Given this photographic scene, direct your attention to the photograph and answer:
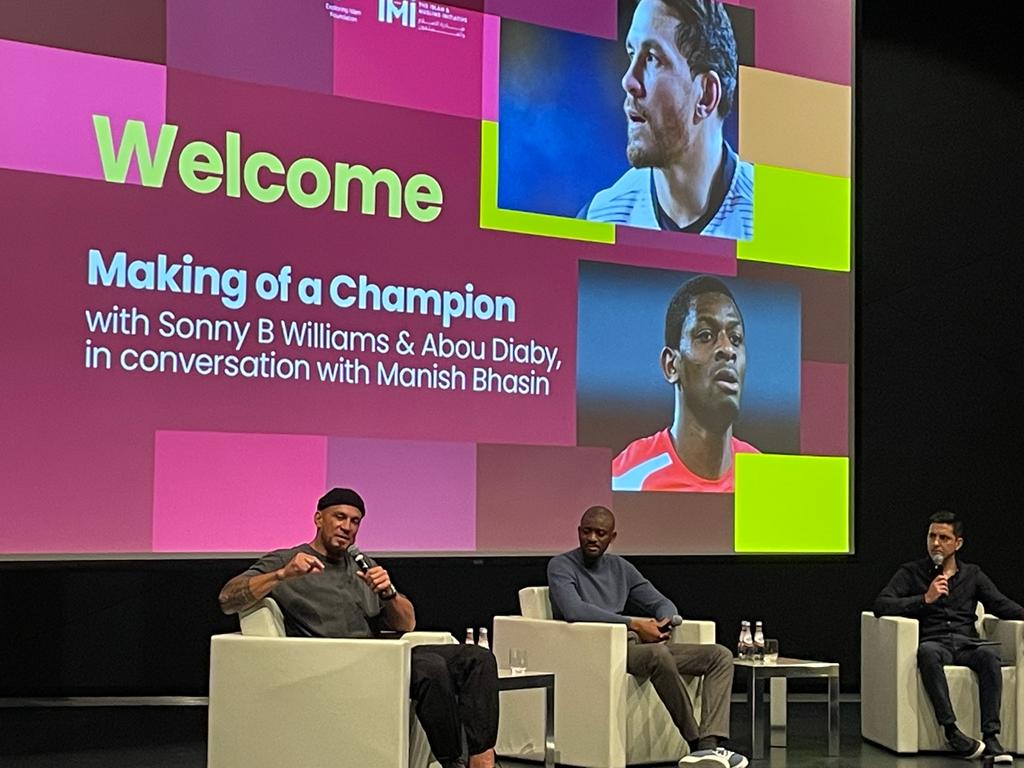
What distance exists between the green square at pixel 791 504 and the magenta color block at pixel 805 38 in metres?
1.92

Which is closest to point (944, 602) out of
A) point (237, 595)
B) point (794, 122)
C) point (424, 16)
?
point (794, 122)

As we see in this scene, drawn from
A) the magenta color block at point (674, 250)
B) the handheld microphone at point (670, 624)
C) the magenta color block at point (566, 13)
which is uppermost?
the magenta color block at point (566, 13)

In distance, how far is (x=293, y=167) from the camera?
6.33 meters

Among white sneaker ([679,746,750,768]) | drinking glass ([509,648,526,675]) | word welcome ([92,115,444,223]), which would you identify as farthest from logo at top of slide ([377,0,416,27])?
white sneaker ([679,746,750,768])

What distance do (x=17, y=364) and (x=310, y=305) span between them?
1197 millimetres

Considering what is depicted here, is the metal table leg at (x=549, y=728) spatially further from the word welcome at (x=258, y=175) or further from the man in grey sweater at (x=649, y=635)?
the word welcome at (x=258, y=175)

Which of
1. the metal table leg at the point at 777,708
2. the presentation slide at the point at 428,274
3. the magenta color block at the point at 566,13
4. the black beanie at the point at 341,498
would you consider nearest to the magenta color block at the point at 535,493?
the presentation slide at the point at 428,274

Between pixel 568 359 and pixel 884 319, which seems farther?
pixel 884 319

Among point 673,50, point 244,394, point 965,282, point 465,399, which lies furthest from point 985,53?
point 244,394

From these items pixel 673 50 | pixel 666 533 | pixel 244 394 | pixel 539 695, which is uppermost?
pixel 673 50

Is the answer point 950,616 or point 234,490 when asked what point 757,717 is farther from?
point 234,490

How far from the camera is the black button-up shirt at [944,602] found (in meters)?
6.15

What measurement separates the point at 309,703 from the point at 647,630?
1512 mm

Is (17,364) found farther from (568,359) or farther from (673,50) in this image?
(673,50)
